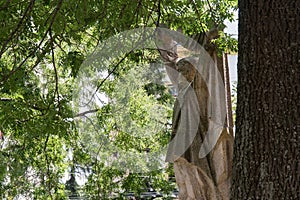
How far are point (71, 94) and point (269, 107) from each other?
2654mm

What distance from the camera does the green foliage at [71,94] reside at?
249 centimetres

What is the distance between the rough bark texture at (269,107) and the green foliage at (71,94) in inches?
39.4

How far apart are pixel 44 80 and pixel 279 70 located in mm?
3347

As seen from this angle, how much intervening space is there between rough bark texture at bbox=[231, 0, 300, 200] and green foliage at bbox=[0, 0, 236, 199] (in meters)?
1.00

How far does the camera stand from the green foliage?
2494 millimetres

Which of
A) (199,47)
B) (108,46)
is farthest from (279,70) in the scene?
(199,47)

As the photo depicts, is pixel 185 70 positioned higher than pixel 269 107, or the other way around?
pixel 185 70

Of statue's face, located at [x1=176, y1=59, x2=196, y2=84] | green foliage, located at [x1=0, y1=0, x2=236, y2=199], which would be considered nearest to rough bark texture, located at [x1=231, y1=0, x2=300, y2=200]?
green foliage, located at [x1=0, y1=0, x2=236, y2=199]

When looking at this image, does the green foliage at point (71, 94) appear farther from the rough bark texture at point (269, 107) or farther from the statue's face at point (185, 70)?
the rough bark texture at point (269, 107)

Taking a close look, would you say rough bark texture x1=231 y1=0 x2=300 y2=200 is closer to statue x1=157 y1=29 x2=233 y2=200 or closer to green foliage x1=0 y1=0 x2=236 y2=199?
green foliage x1=0 y1=0 x2=236 y2=199

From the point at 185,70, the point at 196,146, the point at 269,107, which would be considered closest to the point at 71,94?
the point at 185,70

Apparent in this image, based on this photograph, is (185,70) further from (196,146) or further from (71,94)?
(71,94)

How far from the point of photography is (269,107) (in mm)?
1199

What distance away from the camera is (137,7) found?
7.96 feet
